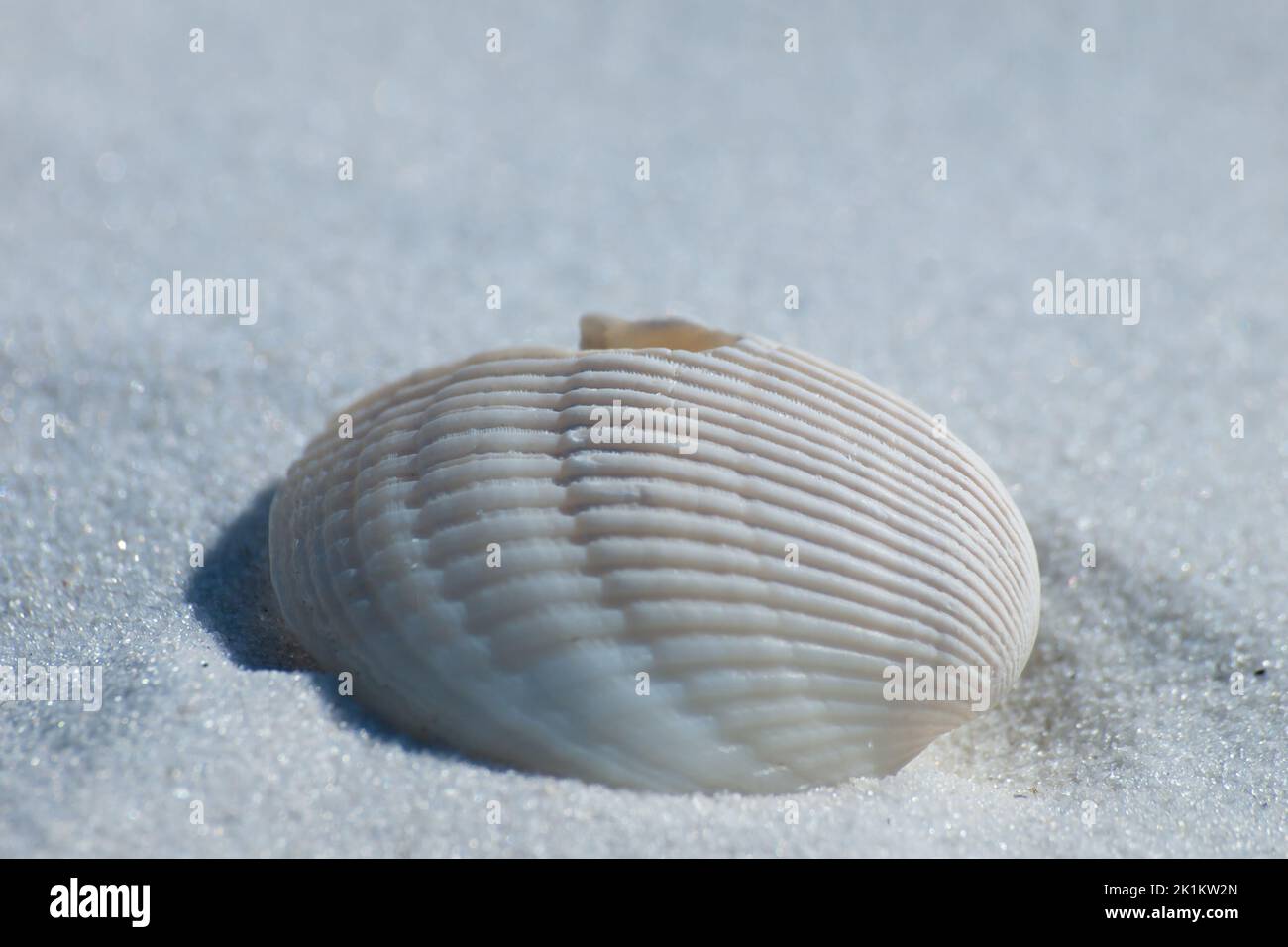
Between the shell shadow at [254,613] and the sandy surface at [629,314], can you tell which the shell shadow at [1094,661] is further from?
the shell shadow at [254,613]

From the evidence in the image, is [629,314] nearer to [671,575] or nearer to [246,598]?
[246,598]

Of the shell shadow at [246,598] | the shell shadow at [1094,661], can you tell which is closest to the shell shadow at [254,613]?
the shell shadow at [246,598]

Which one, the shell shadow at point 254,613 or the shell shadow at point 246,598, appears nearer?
the shell shadow at point 254,613

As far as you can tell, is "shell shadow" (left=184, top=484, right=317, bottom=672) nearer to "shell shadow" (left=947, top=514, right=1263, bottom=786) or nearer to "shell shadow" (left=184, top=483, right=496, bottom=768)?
"shell shadow" (left=184, top=483, right=496, bottom=768)

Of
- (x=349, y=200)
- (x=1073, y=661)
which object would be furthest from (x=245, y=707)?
(x=349, y=200)

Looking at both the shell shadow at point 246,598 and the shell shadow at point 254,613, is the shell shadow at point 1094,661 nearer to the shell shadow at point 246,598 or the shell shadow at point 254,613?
the shell shadow at point 254,613

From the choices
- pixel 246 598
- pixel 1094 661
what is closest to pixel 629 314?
pixel 246 598
